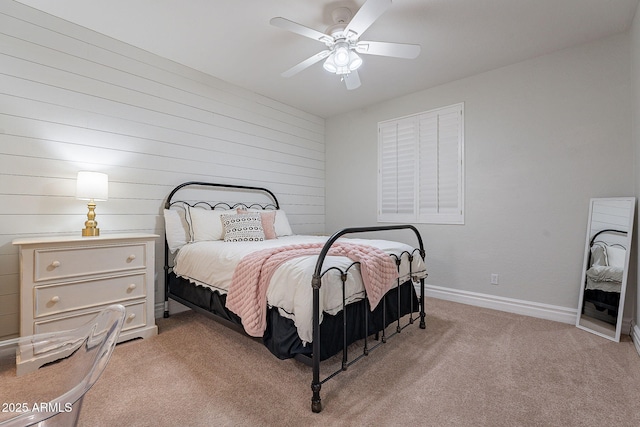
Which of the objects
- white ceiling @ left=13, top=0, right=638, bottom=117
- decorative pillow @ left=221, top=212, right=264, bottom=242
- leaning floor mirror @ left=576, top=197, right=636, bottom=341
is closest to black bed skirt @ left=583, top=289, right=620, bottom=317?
leaning floor mirror @ left=576, top=197, right=636, bottom=341

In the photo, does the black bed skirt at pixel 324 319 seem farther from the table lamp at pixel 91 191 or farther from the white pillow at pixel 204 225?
the table lamp at pixel 91 191

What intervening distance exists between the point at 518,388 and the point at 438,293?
6.11 ft

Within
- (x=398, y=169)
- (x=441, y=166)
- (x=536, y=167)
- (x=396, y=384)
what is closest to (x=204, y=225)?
(x=396, y=384)

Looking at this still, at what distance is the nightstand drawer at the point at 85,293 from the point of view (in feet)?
6.68

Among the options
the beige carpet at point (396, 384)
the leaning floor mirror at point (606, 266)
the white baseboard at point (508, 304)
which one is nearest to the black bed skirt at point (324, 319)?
the beige carpet at point (396, 384)

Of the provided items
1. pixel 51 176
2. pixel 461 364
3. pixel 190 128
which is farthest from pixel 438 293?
pixel 51 176

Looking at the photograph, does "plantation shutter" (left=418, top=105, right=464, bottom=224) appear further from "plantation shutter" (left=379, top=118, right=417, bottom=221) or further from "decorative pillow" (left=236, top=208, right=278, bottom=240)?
"decorative pillow" (left=236, top=208, right=278, bottom=240)

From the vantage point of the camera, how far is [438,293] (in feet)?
11.9

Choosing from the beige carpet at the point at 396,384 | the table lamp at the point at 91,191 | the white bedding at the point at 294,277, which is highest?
the table lamp at the point at 91,191

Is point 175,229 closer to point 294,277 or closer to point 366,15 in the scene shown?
point 294,277

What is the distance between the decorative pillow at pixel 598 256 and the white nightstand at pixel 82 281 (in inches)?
150

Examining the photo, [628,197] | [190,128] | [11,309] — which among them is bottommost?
[11,309]

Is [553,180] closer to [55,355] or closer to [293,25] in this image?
[293,25]

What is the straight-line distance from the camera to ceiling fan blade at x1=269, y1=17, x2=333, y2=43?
2.02 m
